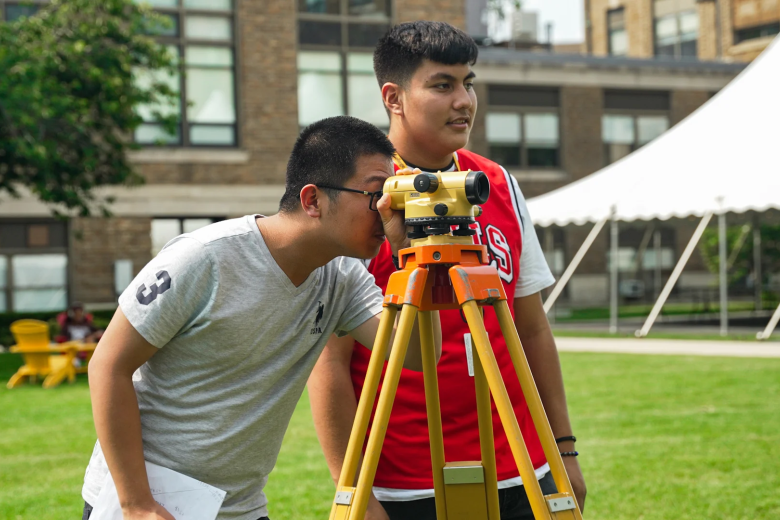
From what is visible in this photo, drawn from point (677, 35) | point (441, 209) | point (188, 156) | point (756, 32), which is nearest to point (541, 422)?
point (441, 209)

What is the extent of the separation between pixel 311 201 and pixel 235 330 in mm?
379

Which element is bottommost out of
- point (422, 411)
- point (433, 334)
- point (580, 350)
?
point (580, 350)

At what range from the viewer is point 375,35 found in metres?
27.1

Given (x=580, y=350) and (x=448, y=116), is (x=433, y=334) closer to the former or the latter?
(x=448, y=116)

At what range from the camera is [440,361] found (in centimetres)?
262

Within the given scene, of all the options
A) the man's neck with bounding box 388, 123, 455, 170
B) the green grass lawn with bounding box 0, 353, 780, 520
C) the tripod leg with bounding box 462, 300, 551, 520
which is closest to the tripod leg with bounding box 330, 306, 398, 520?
the tripod leg with bounding box 462, 300, 551, 520

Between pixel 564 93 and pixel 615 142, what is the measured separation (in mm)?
2990

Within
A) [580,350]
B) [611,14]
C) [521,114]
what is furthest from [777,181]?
[611,14]

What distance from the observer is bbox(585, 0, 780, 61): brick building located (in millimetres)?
43875

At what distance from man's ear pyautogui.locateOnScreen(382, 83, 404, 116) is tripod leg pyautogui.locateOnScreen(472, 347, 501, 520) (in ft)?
2.81

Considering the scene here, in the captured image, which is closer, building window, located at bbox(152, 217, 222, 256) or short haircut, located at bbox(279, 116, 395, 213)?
short haircut, located at bbox(279, 116, 395, 213)

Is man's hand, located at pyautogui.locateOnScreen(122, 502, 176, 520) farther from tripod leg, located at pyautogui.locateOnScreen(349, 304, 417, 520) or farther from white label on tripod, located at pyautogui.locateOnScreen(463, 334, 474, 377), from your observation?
white label on tripod, located at pyautogui.locateOnScreen(463, 334, 474, 377)

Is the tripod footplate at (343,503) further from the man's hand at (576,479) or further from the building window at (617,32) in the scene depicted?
the building window at (617,32)

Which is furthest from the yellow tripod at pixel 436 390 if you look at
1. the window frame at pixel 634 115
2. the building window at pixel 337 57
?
the window frame at pixel 634 115
